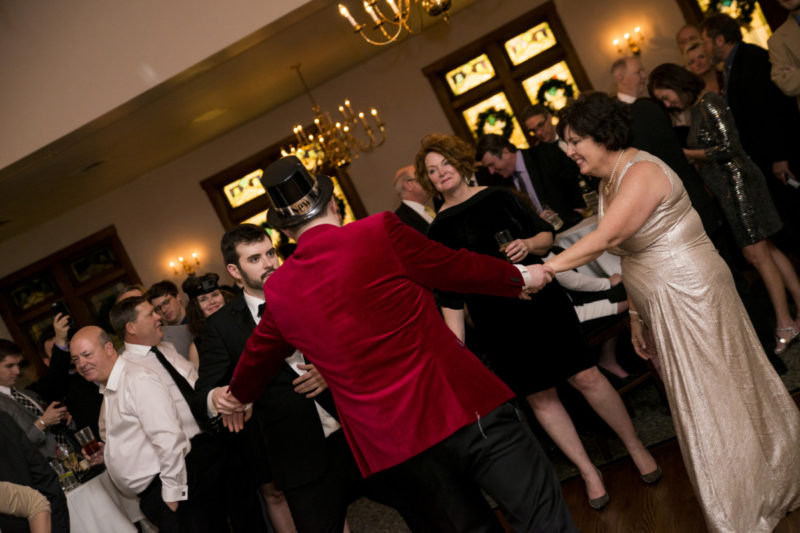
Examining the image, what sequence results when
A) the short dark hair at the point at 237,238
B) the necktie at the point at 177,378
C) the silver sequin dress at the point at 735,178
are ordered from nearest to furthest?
the short dark hair at the point at 237,238 → the necktie at the point at 177,378 → the silver sequin dress at the point at 735,178

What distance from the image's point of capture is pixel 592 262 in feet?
14.6

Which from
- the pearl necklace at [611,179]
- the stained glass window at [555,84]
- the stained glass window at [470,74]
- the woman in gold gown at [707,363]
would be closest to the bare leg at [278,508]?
the woman in gold gown at [707,363]

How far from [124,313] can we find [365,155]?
626 centimetres

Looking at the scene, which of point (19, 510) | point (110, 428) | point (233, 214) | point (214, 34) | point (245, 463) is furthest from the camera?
point (233, 214)

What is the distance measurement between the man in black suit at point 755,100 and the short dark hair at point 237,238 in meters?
3.55

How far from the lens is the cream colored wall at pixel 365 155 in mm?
8797

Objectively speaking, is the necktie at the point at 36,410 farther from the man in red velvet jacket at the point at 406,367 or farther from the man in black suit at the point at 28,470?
the man in red velvet jacket at the point at 406,367

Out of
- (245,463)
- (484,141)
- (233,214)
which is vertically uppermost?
(233,214)

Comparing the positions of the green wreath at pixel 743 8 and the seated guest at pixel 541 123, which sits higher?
the green wreath at pixel 743 8

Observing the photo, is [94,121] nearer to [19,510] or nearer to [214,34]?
[214,34]

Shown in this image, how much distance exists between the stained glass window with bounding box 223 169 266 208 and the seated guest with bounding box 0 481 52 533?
7.16 metres

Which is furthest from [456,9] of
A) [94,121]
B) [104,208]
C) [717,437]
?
[717,437]

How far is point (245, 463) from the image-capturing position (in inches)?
150

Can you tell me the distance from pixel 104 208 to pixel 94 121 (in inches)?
173
